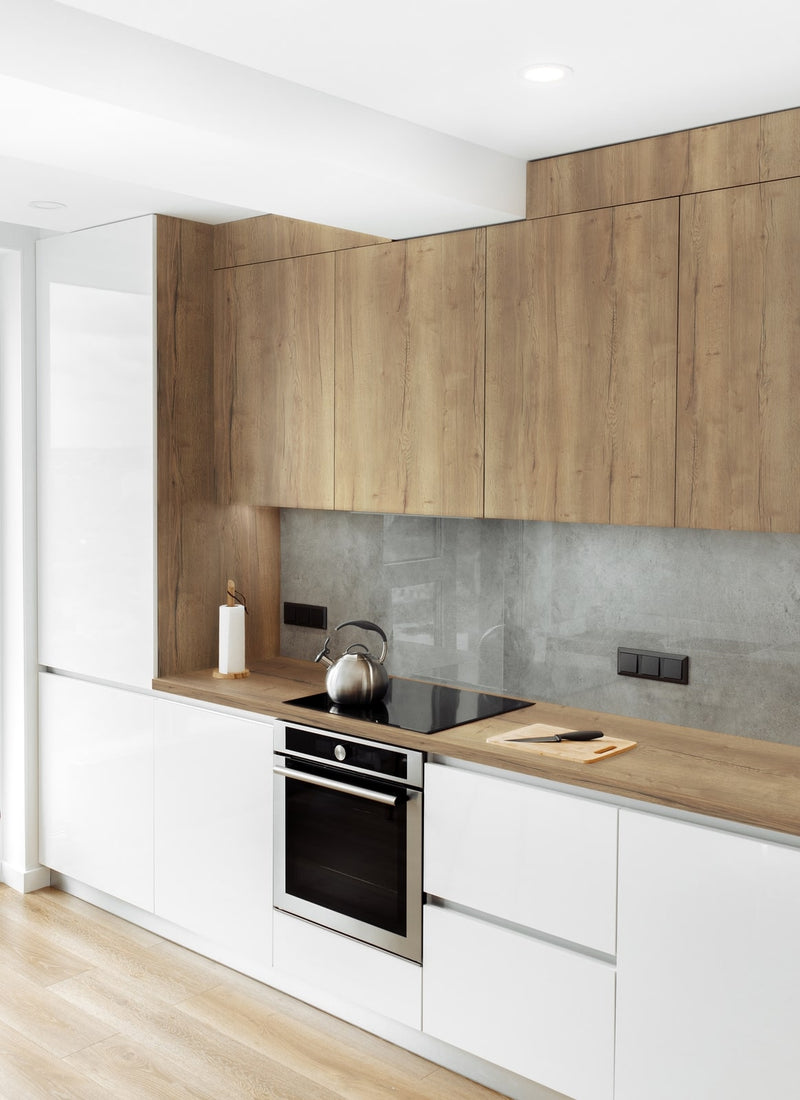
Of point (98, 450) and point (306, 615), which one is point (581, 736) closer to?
point (306, 615)

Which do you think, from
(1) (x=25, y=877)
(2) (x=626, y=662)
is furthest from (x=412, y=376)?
(1) (x=25, y=877)

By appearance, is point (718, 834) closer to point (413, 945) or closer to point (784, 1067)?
point (784, 1067)

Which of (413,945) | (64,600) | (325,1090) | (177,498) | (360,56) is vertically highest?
(360,56)

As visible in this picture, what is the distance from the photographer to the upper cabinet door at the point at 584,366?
2584 millimetres

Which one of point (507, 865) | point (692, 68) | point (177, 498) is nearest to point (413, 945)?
point (507, 865)

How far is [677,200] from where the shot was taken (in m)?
2.52

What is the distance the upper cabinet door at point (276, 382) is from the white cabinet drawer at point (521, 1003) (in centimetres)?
141

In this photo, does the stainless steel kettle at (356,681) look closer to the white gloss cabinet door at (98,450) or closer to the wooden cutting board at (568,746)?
the wooden cutting board at (568,746)

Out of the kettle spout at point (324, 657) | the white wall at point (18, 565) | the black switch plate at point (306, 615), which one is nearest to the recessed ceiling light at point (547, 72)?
the kettle spout at point (324, 657)

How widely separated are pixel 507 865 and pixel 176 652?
1475 millimetres

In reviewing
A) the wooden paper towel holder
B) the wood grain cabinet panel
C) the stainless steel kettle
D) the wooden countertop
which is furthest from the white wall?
the wood grain cabinet panel

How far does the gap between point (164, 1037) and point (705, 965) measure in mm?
1590

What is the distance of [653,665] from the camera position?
9.55 feet

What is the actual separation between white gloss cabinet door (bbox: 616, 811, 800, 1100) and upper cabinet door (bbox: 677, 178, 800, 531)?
2.49 ft
